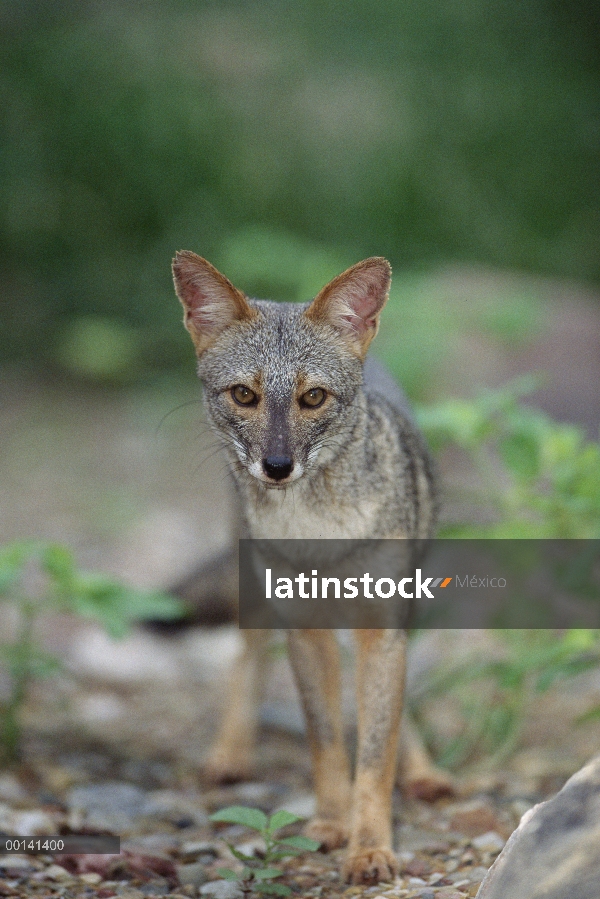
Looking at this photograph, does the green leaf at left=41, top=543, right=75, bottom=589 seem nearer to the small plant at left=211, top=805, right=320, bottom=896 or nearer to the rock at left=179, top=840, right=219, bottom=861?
the rock at left=179, top=840, right=219, bottom=861

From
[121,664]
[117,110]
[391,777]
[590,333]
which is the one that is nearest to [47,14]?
[117,110]

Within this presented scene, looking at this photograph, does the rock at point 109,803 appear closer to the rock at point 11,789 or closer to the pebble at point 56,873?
the rock at point 11,789

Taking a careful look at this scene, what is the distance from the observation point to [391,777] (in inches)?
139

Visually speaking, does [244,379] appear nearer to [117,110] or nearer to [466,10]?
[117,110]

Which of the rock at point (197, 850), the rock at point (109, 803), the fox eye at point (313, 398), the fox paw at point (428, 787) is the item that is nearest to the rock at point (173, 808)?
the rock at point (109, 803)

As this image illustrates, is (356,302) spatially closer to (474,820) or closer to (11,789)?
(474,820)

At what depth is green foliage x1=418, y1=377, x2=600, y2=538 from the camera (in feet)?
14.3

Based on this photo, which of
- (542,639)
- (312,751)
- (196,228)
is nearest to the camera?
(312,751)

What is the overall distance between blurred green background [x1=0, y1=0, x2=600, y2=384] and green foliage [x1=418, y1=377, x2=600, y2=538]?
5.29m

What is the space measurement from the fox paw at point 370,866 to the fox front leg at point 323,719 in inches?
13.6

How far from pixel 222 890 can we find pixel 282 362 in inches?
63.9

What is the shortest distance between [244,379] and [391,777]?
4.64 ft

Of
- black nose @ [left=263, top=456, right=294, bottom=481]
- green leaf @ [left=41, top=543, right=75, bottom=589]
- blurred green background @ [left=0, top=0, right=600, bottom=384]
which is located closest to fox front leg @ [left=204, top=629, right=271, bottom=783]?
green leaf @ [left=41, top=543, right=75, bottom=589]

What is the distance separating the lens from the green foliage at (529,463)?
436 centimetres
